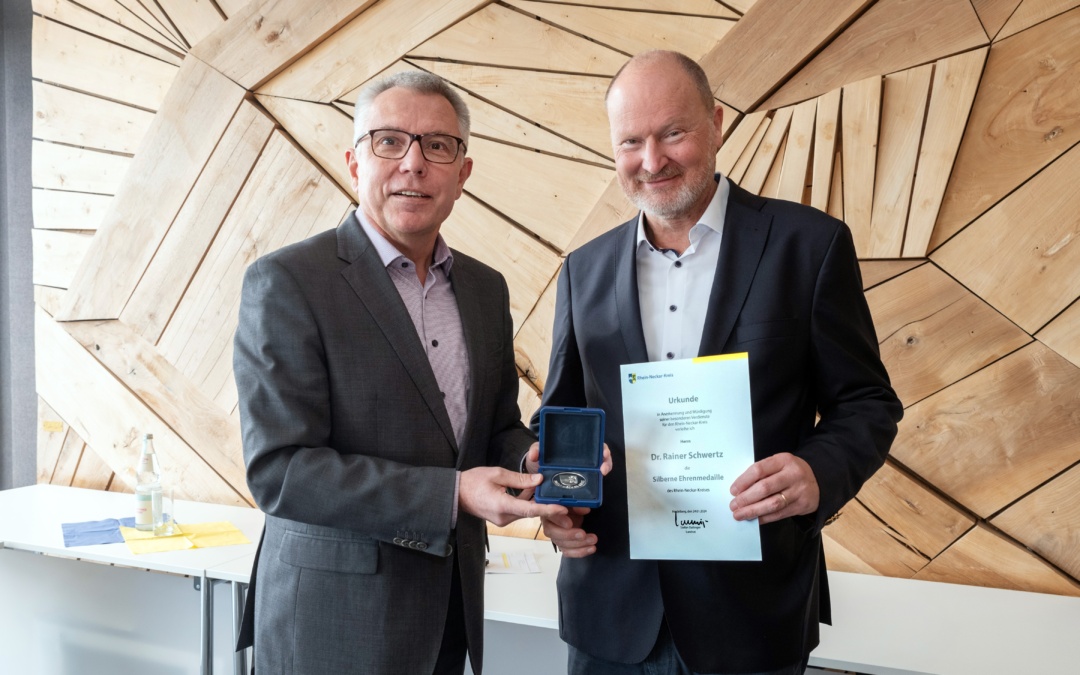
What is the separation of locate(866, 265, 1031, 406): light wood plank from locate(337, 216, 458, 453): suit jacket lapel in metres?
1.42

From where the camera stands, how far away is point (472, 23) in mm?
2701

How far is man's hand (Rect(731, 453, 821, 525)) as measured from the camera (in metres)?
1.16

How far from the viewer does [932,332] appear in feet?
7.07

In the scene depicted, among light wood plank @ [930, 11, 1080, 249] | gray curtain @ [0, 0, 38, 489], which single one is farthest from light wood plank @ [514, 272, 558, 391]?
gray curtain @ [0, 0, 38, 489]

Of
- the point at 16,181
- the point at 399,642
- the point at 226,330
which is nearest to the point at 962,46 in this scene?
the point at 399,642

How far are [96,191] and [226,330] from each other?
90cm

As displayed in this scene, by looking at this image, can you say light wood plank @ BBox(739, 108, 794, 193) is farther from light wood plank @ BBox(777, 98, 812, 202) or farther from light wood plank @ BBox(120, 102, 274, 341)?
light wood plank @ BBox(120, 102, 274, 341)

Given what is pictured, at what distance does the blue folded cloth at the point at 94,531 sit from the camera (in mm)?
2471

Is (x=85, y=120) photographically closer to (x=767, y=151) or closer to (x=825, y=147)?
(x=767, y=151)

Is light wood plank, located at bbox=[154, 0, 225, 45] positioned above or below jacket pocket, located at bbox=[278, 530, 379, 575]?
above

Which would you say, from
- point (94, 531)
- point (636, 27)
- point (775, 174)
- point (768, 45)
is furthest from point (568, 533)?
point (94, 531)

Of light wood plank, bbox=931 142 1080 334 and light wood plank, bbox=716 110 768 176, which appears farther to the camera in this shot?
light wood plank, bbox=716 110 768 176

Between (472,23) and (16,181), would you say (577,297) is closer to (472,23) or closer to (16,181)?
(472,23)

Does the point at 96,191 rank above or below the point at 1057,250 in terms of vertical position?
above
